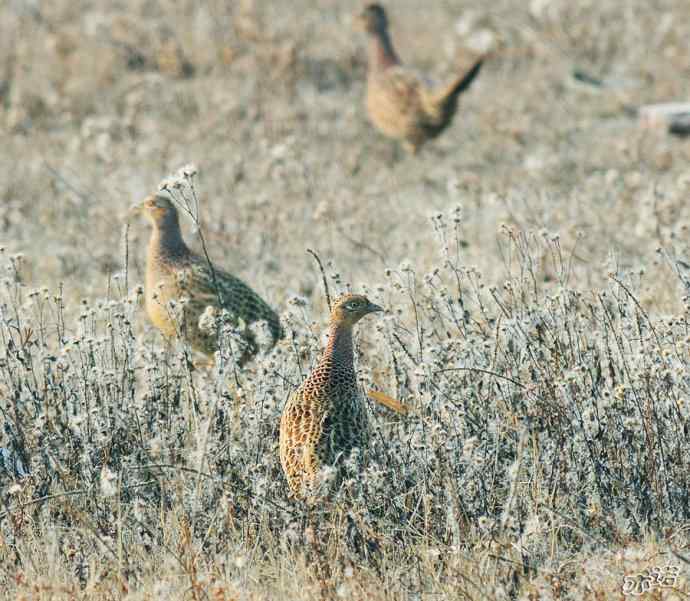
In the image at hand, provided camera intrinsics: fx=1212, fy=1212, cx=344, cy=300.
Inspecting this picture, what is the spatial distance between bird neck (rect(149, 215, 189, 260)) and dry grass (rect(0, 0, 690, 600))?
0.26 meters

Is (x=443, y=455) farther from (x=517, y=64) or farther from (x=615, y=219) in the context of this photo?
(x=517, y=64)

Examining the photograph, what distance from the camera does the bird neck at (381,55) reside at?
9.58 m

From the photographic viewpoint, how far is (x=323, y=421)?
3934 mm

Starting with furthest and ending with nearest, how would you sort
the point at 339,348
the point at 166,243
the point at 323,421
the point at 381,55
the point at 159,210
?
the point at 381,55, the point at 159,210, the point at 166,243, the point at 339,348, the point at 323,421

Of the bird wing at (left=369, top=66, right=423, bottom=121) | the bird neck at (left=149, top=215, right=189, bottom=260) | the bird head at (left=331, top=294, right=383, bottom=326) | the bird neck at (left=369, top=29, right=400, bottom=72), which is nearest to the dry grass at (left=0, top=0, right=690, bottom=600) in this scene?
the bird head at (left=331, top=294, right=383, bottom=326)

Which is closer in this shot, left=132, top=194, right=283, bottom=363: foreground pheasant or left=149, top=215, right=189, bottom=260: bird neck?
left=132, top=194, right=283, bottom=363: foreground pheasant

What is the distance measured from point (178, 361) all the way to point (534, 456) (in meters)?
1.45

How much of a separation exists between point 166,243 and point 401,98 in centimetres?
377

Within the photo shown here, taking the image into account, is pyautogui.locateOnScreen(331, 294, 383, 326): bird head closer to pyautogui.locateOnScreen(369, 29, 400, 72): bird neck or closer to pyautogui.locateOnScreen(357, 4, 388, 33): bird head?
pyautogui.locateOnScreen(369, 29, 400, 72): bird neck

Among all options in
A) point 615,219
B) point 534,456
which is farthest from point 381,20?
point 534,456

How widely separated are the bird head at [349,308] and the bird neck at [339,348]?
21 millimetres

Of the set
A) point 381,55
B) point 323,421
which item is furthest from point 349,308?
point 381,55

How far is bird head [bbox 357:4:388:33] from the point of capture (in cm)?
970

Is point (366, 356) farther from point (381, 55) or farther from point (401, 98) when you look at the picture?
point (381, 55)
